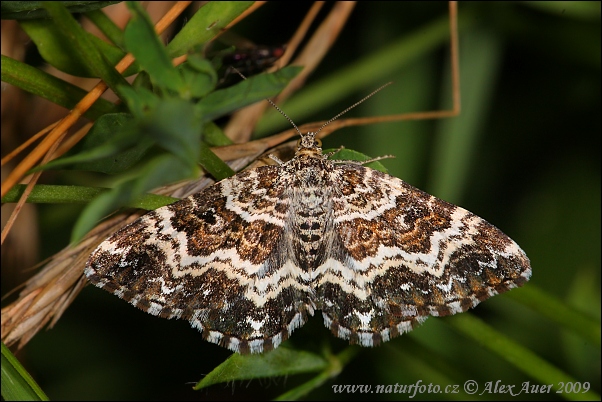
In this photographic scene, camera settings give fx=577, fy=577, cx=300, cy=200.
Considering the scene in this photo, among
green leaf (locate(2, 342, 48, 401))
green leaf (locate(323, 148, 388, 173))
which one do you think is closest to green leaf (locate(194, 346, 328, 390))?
green leaf (locate(2, 342, 48, 401))

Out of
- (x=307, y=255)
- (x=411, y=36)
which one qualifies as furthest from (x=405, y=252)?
(x=411, y=36)

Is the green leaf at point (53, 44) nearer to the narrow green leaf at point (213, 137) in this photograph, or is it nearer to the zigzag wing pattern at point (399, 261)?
the narrow green leaf at point (213, 137)

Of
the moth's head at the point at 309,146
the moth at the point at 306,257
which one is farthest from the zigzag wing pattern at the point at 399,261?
the moth's head at the point at 309,146

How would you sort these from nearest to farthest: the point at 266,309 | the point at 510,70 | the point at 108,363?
the point at 266,309 < the point at 108,363 < the point at 510,70

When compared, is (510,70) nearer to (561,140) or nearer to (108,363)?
(561,140)

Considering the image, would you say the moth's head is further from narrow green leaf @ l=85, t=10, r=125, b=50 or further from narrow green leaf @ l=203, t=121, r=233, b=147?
narrow green leaf @ l=85, t=10, r=125, b=50

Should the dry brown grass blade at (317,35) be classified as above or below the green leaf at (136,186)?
above
